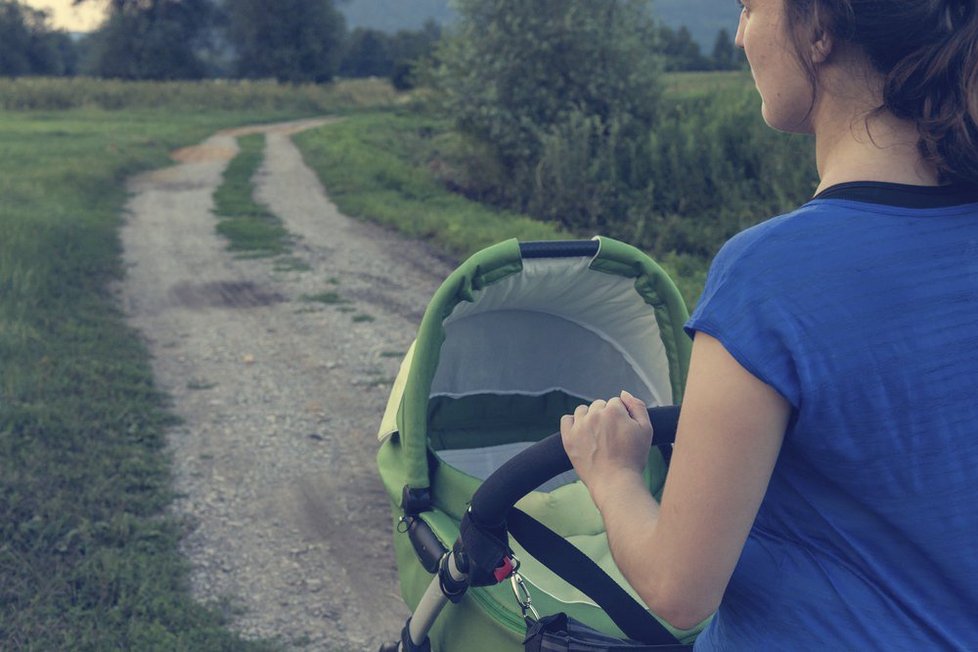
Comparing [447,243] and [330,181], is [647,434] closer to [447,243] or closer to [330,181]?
[447,243]

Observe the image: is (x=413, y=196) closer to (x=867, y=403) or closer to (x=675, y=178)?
(x=675, y=178)

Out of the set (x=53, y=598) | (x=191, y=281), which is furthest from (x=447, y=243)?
(x=53, y=598)

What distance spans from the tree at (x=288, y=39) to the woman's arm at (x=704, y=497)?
61.6 metres

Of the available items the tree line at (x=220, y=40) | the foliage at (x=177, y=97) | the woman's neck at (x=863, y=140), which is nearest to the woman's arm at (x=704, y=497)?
the woman's neck at (x=863, y=140)

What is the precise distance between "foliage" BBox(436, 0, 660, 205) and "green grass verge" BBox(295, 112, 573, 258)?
1389mm

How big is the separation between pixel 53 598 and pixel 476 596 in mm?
2226

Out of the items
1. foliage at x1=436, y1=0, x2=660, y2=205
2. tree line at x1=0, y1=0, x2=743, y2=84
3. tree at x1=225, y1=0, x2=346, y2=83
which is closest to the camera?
foliage at x1=436, y1=0, x2=660, y2=205

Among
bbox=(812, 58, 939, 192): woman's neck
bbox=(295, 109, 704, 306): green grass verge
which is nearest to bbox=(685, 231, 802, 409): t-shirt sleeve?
bbox=(812, 58, 939, 192): woman's neck

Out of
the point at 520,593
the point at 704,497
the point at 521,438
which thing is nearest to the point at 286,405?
the point at 521,438

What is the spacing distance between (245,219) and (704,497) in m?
12.3

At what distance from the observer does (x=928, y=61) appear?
3.46 ft

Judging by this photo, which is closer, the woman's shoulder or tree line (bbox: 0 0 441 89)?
the woman's shoulder

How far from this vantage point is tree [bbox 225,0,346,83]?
6022cm

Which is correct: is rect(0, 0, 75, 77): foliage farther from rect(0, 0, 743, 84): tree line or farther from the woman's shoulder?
the woman's shoulder
